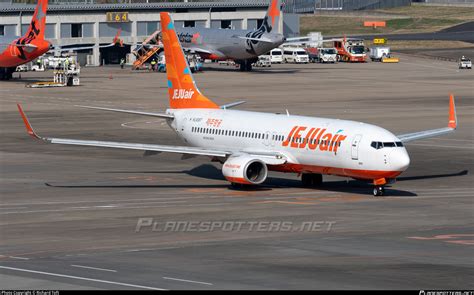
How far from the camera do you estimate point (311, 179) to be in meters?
64.2

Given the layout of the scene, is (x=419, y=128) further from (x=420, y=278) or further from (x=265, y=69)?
(x=265, y=69)

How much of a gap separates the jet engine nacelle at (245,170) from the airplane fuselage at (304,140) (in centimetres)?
116

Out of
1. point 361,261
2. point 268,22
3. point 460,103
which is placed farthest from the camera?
point 268,22

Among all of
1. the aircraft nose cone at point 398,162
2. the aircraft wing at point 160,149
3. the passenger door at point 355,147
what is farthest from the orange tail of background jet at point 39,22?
the aircraft nose cone at point 398,162

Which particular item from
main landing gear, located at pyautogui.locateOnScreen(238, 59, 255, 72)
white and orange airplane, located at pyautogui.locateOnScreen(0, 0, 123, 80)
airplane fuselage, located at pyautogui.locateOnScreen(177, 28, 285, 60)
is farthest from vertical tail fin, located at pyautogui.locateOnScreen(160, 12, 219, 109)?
main landing gear, located at pyautogui.locateOnScreen(238, 59, 255, 72)

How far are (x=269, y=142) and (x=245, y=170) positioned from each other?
316 cm

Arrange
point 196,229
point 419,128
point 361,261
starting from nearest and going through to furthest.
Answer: point 361,261 < point 196,229 < point 419,128

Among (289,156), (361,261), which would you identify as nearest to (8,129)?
(289,156)

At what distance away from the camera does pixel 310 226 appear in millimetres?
50594

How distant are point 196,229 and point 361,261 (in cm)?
1059

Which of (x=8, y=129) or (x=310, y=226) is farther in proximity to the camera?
(x=8, y=129)

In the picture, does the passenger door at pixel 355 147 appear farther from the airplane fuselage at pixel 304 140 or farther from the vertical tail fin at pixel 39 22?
the vertical tail fin at pixel 39 22
